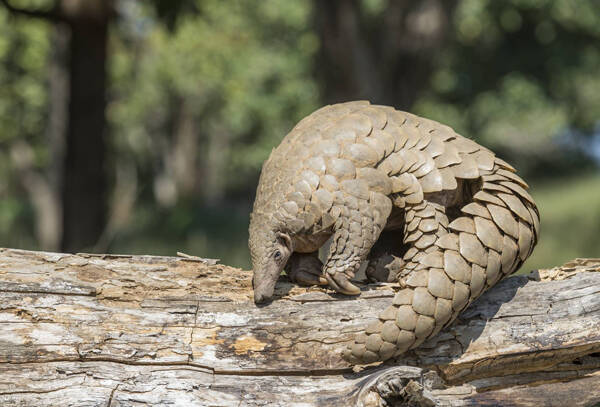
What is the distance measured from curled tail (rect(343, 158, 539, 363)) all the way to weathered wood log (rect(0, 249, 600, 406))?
126mm

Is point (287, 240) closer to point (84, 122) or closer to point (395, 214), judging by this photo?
point (395, 214)

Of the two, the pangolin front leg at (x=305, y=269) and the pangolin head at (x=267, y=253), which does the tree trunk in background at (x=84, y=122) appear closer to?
the pangolin front leg at (x=305, y=269)

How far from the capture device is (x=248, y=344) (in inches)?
83.1

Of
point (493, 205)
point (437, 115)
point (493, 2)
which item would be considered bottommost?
point (493, 205)

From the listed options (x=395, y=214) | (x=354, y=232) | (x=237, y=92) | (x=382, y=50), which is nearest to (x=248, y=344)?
(x=354, y=232)

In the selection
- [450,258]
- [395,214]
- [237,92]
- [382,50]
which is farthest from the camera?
[237,92]

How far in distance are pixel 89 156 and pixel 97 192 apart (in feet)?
1.23

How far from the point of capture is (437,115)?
15070 mm

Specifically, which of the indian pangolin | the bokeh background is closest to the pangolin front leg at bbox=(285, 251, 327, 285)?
the indian pangolin

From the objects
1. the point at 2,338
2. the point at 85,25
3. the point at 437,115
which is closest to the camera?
the point at 2,338

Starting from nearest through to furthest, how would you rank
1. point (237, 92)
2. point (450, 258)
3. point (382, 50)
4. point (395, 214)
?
point (450, 258) → point (395, 214) → point (382, 50) → point (237, 92)

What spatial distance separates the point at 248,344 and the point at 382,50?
4.28m

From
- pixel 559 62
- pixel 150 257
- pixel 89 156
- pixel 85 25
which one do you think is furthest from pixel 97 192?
pixel 559 62

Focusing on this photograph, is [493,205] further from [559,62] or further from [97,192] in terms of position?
[559,62]
